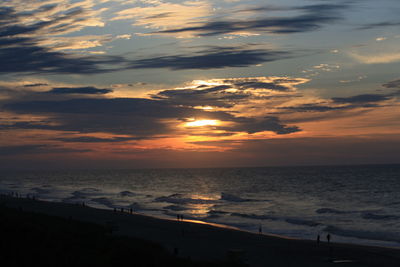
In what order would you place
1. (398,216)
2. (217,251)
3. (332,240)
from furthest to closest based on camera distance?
(398,216) → (332,240) → (217,251)

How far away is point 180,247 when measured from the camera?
3703 centimetres

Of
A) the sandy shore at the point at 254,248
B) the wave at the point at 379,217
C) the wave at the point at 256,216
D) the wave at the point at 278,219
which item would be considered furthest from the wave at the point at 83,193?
the wave at the point at 379,217

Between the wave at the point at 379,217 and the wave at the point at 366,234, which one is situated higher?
the wave at the point at 379,217

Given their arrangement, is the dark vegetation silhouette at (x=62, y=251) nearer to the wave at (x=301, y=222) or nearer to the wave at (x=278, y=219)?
the wave at (x=301, y=222)

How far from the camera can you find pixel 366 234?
48.8m

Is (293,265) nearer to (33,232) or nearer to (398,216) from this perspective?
(33,232)

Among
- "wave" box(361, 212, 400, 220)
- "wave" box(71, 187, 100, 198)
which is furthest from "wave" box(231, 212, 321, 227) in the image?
"wave" box(71, 187, 100, 198)

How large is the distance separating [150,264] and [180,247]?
1518 cm

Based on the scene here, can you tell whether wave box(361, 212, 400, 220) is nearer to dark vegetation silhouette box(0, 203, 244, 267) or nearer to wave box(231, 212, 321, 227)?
wave box(231, 212, 321, 227)

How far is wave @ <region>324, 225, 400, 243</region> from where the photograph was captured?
4594 centimetres

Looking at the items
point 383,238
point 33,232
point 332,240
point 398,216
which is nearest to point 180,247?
point 33,232

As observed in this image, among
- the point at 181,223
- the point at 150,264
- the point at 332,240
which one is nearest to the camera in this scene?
the point at 150,264

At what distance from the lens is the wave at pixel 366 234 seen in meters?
45.9

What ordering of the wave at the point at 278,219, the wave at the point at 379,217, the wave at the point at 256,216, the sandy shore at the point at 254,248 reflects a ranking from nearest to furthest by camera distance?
the sandy shore at the point at 254,248
the wave at the point at 278,219
the wave at the point at 379,217
the wave at the point at 256,216
